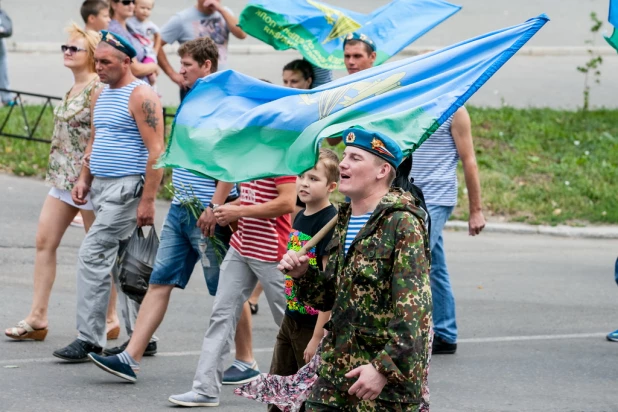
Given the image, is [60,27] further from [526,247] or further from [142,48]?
[526,247]

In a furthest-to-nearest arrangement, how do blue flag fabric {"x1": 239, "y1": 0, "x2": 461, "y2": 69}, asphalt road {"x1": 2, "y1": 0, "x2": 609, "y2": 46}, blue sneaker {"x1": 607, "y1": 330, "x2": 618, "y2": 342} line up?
asphalt road {"x1": 2, "y1": 0, "x2": 609, "y2": 46} < blue flag fabric {"x1": 239, "y1": 0, "x2": 461, "y2": 69} < blue sneaker {"x1": 607, "y1": 330, "x2": 618, "y2": 342}

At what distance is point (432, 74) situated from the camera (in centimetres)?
554

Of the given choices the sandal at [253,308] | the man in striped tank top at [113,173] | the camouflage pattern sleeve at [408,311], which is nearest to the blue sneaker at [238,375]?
the man in striped tank top at [113,173]

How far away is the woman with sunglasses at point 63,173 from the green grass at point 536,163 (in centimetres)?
516

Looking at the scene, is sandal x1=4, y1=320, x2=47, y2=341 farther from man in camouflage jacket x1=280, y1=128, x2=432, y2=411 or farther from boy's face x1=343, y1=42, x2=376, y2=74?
man in camouflage jacket x1=280, y1=128, x2=432, y2=411

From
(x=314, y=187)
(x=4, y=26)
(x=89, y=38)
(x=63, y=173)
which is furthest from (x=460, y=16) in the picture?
(x=314, y=187)

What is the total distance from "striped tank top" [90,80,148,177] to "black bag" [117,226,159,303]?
450 millimetres

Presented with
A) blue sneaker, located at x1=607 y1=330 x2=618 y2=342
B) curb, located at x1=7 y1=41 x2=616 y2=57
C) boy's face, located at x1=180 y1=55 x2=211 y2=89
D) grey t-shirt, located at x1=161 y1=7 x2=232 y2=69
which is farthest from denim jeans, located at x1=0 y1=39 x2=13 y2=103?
blue sneaker, located at x1=607 y1=330 x2=618 y2=342

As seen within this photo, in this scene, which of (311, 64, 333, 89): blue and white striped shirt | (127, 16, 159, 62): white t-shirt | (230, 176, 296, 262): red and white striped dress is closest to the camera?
(230, 176, 296, 262): red and white striped dress

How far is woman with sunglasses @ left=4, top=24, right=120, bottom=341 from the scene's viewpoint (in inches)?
316

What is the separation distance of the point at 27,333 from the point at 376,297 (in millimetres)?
4116

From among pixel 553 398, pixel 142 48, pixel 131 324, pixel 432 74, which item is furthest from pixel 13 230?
pixel 432 74

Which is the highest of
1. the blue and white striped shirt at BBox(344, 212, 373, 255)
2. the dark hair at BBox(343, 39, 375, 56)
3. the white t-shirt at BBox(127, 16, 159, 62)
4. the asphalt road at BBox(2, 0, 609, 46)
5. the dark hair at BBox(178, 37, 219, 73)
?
the asphalt road at BBox(2, 0, 609, 46)

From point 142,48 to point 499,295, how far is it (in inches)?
177
